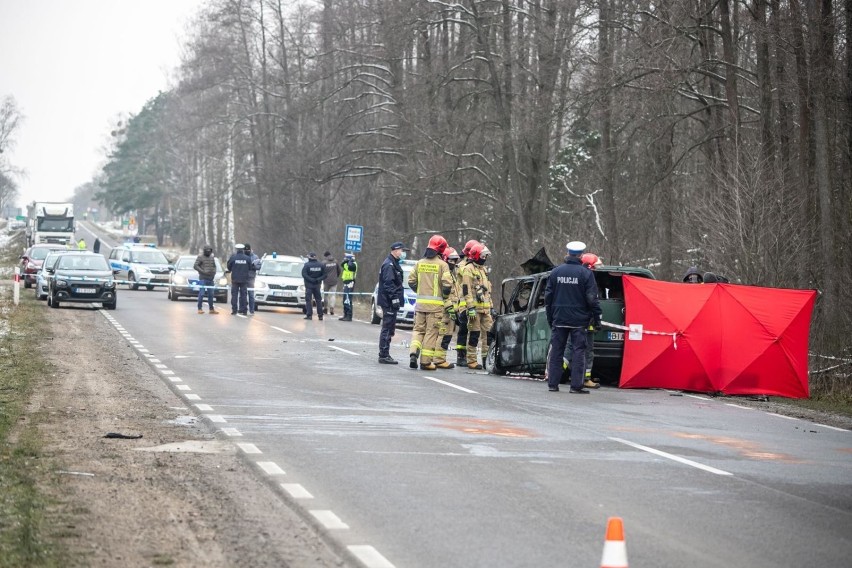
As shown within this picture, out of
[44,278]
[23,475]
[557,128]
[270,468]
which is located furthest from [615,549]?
[44,278]

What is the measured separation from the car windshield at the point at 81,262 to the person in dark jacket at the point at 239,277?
4349 mm

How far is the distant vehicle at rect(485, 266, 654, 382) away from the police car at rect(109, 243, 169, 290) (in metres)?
34.2

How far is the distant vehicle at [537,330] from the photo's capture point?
18391 millimetres

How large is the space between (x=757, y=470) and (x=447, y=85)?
33.0 meters

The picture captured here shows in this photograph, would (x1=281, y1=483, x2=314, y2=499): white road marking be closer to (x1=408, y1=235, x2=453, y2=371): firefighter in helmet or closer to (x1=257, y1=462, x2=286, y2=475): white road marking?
(x1=257, y1=462, x2=286, y2=475): white road marking

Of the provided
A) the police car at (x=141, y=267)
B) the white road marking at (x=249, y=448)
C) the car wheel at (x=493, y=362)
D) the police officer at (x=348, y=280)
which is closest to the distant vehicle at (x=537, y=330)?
the car wheel at (x=493, y=362)

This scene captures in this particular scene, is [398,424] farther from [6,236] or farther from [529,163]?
[6,236]

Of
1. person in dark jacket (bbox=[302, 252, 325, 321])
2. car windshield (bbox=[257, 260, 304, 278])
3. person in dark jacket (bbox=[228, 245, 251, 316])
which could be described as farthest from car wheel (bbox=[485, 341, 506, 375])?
car windshield (bbox=[257, 260, 304, 278])

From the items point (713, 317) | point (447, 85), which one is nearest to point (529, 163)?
point (447, 85)

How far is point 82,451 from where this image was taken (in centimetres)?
1098

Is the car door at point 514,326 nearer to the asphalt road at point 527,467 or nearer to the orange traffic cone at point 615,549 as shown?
the asphalt road at point 527,467

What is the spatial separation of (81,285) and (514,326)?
20.6 metres

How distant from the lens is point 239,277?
3594cm

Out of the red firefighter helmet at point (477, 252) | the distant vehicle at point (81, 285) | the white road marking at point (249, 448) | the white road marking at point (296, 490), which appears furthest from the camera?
the distant vehicle at point (81, 285)
